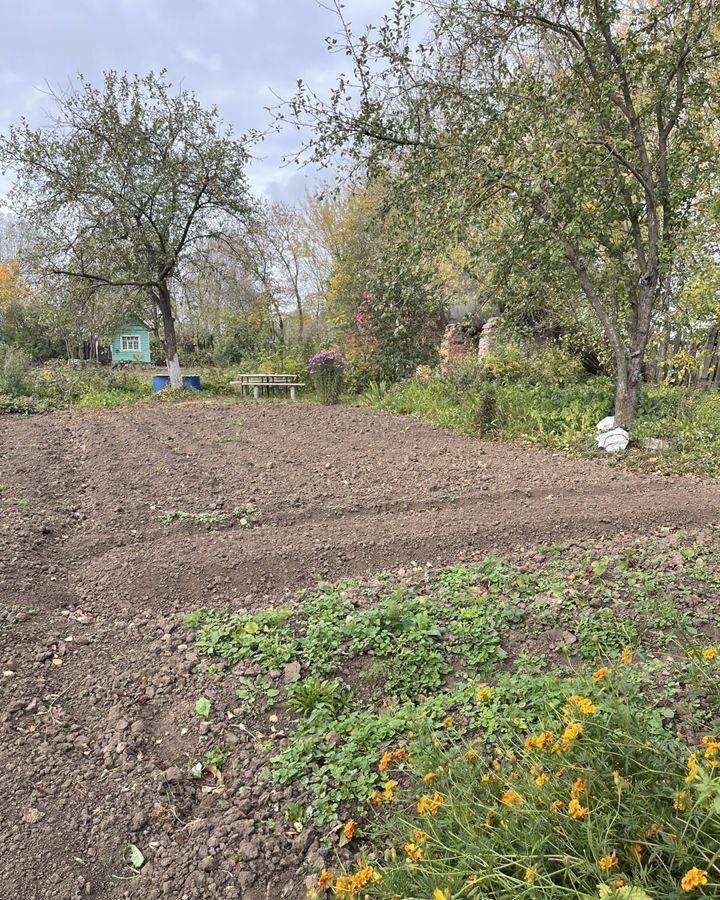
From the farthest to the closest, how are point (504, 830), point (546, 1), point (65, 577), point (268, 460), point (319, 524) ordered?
point (268, 460) < point (546, 1) < point (319, 524) < point (65, 577) < point (504, 830)

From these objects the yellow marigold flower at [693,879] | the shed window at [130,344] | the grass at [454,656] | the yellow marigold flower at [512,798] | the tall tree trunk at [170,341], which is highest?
the shed window at [130,344]

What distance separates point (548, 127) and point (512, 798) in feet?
16.2

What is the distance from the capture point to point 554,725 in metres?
1.52

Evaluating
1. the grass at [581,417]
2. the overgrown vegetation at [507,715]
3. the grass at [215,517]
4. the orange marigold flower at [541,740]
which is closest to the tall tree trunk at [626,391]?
the grass at [581,417]

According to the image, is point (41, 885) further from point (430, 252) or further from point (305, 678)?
point (430, 252)

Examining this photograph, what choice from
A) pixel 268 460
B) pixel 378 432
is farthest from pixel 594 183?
pixel 268 460

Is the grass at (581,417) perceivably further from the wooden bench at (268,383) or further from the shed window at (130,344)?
the shed window at (130,344)

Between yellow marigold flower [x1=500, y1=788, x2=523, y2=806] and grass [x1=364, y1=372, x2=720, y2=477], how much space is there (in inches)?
186

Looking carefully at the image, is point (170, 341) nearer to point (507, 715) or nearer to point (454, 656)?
point (454, 656)

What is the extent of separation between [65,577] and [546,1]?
5.99m

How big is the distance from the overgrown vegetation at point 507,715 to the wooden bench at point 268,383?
922cm

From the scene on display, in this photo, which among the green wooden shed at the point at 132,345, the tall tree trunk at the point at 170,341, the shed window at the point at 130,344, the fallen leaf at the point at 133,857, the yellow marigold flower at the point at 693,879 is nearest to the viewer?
the yellow marigold flower at the point at 693,879

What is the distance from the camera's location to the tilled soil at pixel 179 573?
1.61 metres

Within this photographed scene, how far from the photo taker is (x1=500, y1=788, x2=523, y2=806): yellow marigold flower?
46.1 inches
